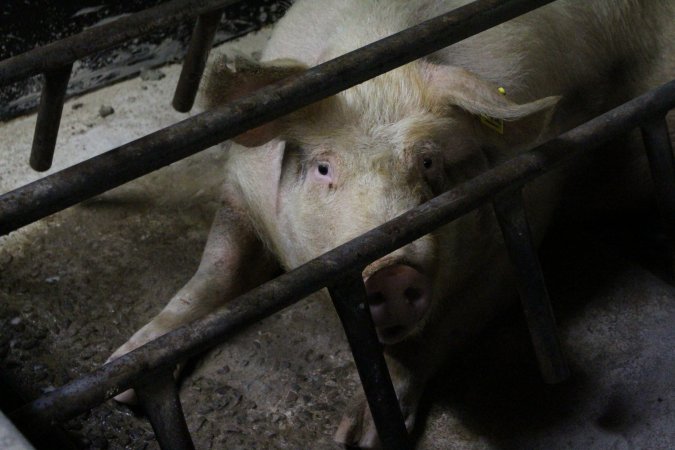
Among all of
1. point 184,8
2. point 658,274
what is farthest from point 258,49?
point 658,274

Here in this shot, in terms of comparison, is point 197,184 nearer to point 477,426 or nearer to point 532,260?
point 477,426

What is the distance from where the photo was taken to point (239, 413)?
125 inches

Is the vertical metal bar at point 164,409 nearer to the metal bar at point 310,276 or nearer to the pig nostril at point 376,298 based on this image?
the metal bar at point 310,276

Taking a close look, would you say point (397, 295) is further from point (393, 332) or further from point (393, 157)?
point (393, 157)

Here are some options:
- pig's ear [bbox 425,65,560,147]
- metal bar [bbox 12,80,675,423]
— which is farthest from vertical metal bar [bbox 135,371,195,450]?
pig's ear [bbox 425,65,560,147]

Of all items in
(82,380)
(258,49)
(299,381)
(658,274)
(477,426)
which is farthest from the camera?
(258,49)

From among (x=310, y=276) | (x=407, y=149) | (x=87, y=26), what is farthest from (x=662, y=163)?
(x=87, y=26)

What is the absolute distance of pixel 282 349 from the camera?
3.45m

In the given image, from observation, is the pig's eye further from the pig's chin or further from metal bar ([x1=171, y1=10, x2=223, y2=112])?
metal bar ([x1=171, y1=10, x2=223, y2=112])

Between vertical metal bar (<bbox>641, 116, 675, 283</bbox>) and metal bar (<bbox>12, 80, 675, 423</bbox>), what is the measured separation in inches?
8.2

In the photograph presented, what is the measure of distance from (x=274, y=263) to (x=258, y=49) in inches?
60.8

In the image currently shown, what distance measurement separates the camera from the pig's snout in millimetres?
2523

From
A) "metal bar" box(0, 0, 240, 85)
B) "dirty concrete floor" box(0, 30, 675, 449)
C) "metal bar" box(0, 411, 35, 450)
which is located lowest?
"dirty concrete floor" box(0, 30, 675, 449)

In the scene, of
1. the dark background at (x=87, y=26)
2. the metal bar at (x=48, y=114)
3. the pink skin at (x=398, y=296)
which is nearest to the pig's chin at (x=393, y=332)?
the pink skin at (x=398, y=296)
